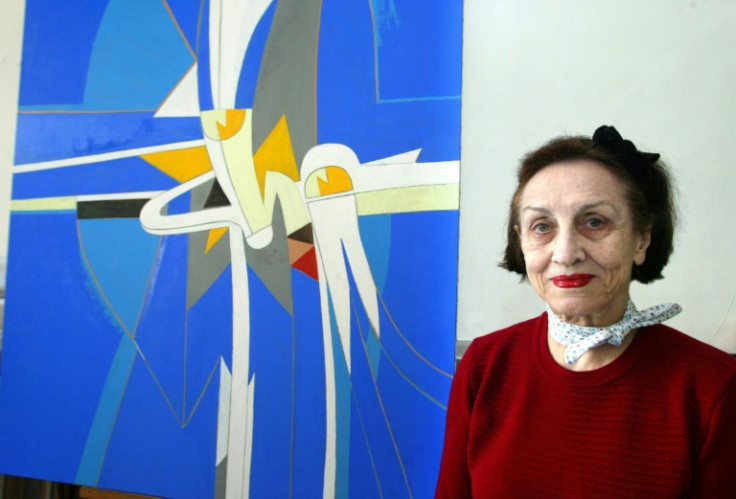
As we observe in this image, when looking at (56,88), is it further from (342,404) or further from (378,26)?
(342,404)

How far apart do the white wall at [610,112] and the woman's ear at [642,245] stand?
38 centimetres

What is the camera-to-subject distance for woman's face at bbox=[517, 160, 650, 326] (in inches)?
43.2

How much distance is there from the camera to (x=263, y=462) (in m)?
1.66

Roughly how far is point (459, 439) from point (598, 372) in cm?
32

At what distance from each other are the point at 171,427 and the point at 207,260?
502mm

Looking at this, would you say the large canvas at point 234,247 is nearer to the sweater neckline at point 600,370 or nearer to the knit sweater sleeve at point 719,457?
the sweater neckline at point 600,370

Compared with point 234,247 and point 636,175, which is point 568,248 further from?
point 234,247

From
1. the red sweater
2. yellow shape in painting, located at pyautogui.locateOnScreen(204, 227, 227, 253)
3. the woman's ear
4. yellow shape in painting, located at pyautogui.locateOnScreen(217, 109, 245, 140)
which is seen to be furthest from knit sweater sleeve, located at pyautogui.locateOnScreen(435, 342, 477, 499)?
yellow shape in painting, located at pyautogui.locateOnScreen(217, 109, 245, 140)

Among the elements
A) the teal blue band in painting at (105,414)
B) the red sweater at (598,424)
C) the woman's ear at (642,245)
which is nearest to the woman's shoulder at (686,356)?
the red sweater at (598,424)

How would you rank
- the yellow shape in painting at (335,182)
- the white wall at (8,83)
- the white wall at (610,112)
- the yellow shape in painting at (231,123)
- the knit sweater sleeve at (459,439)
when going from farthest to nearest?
the white wall at (8,83), the yellow shape in painting at (231,123), the yellow shape in painting at (335,182), the white wall at (610,112), the knit sweater sleeve at (459,439)

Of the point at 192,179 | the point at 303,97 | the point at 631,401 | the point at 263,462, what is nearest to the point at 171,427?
the point at 263,462

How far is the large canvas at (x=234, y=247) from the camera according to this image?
1.54m

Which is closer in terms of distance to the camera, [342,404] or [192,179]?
[342,404]

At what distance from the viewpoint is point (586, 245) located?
1.10m
